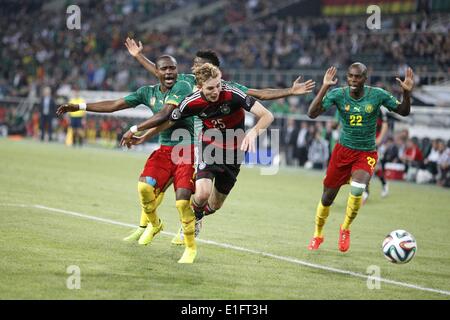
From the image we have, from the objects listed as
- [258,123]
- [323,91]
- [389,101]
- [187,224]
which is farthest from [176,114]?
[389,101]

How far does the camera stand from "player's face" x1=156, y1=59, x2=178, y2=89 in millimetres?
10867

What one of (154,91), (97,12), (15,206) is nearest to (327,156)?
(15,206)

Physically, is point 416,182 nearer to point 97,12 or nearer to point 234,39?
point 234,39

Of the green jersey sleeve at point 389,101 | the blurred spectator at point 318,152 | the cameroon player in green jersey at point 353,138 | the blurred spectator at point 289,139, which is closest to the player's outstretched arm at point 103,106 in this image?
the cameroon player in green jersey at point 353,138

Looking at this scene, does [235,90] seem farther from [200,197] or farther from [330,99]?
[330,99]

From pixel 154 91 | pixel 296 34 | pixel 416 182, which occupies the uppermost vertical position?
pixel 296 34

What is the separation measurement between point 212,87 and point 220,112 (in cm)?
65

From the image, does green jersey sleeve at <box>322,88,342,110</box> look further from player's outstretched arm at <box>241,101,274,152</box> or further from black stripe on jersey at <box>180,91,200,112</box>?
black stripe on jersey at <box>180,91,200,112</box>

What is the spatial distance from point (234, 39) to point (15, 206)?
1016 inches

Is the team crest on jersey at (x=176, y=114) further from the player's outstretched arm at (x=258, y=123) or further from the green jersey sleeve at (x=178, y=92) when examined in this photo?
the player's outstretched arm at (x=258, y=123)

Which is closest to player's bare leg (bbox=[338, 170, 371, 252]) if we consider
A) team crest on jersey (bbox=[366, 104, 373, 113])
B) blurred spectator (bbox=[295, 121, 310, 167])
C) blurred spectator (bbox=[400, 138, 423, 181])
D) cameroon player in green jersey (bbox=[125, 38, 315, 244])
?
team crest on jersey (bbox=[366, 104, 373, 113])

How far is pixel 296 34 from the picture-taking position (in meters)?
36.1

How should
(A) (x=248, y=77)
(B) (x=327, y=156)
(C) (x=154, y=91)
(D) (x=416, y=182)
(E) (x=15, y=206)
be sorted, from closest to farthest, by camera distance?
(C) (x=154, y=91)
(E) (x=15, y=206)
(D) (x=416, y=182)
(B) (x=327, y=156)
(A) (x=248, y=77)

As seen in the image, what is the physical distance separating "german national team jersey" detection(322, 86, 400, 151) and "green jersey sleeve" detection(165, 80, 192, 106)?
2260 millimetres
